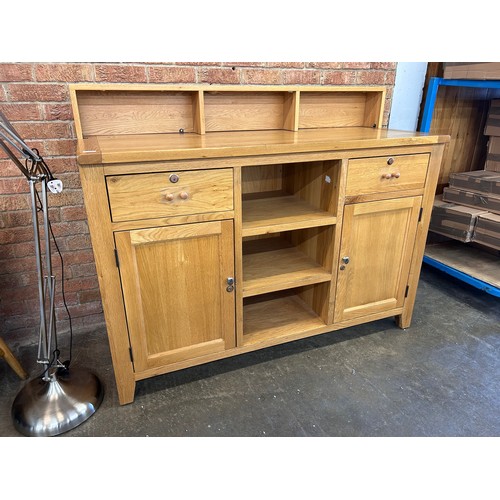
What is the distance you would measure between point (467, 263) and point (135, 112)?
6.80 feet

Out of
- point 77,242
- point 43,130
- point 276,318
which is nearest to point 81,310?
point 77,242

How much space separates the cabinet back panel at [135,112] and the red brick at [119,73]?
6cm

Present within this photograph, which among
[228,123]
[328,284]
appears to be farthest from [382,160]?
[228,123]

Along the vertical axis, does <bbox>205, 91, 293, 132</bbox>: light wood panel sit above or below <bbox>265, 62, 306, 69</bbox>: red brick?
below

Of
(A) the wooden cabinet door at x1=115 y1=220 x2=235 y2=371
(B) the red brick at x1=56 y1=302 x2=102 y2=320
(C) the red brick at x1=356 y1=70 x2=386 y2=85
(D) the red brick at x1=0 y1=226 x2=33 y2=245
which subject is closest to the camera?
(A) the wooden cabinet door at x1=115 y1=220 x2=235 y2=371

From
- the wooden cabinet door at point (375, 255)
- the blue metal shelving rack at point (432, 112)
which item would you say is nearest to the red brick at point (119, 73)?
the wooden cabinet door at point (375, 255)

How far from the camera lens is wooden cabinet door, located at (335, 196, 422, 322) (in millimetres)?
1617

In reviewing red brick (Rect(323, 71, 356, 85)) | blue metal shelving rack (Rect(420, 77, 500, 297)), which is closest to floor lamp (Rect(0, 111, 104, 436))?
red brick (Rect(323, 71, 356, 85))

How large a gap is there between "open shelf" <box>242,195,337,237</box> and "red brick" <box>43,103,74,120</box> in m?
0.84

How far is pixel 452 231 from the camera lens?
2.28 metres

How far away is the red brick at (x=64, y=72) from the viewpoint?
150 cm

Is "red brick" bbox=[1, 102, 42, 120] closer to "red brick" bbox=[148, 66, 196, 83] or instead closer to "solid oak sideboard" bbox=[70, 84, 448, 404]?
"solid oak sideboard" bbox=[70, 84, 448, 404]

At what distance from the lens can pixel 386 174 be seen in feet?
5.10
